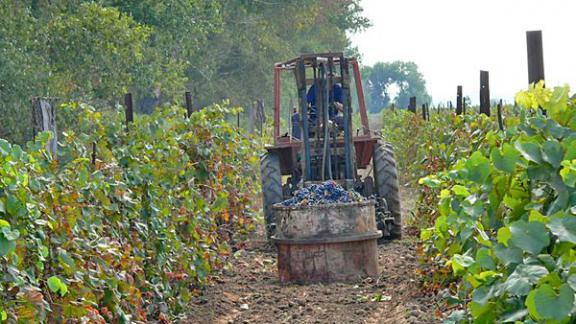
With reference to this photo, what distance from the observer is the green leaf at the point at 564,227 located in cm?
332

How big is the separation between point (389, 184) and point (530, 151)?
9.22 metres

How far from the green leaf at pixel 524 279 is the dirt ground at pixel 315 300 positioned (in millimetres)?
4669

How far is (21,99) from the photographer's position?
22.4m

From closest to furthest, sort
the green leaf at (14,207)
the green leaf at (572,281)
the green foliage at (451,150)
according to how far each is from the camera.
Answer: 1. the green leaf at (572,281)
2. the green leaf at (14,207)
3. the green foliage at (451,150)

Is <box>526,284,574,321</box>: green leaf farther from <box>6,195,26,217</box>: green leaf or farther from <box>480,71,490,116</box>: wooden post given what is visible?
<box>480,71,490,116</box>: wooden post

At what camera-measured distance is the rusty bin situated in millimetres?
10422

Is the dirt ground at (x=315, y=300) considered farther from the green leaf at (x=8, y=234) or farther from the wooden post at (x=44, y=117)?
the green leaf at (x=8, y=234)

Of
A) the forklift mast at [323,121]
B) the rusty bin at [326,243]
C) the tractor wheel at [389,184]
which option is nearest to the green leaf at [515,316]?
the rusty bin at [326,243]

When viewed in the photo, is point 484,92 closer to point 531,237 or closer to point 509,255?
point 509,255

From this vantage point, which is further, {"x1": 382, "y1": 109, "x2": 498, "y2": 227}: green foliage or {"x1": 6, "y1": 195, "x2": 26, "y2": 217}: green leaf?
{"x1": 382, "y1": 109, "x2": 498, "y2": 227}: green foliage

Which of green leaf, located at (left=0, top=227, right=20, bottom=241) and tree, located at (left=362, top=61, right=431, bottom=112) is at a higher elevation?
tree, located at (left=362, top=61, right=431, bottom=112)

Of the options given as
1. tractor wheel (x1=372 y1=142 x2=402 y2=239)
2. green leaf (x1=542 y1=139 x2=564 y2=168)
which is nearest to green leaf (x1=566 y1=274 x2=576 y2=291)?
green leaf (x1=542 y1=139 x2=564 y2=168)

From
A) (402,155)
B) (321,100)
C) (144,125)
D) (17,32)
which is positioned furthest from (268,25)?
(144,125)

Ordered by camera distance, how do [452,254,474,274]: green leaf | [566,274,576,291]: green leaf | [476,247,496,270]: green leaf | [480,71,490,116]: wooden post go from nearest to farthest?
1. [566,274,576,291]: green leaf
2. [476,247,496,270]: green leaf
3. [452,254,474,274]: green leaf
4. [480,71,490,116]: wooden post
